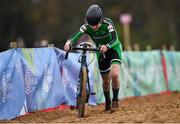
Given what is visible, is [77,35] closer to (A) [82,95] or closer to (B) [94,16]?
(B) [94,16]

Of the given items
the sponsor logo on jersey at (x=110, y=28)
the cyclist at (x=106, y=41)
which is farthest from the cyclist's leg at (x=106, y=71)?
the sponsor logo on jersey at (x=110, y=28)

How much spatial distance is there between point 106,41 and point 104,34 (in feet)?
0.58

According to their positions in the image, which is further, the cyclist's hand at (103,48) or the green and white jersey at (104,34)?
the green and white jersey at (104,34)

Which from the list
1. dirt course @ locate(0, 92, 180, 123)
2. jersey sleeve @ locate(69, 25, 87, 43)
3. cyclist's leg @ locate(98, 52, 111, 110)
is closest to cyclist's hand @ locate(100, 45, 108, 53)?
jersey sleeve @ locate(69, 25, 87, 43)

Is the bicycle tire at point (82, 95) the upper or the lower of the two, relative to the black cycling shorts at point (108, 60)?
lower

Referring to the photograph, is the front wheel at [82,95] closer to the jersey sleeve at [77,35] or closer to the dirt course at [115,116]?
the dirt course at [115,116]

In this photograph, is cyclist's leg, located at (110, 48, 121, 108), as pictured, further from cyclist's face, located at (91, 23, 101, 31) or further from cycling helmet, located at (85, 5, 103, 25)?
cycling helmet, located at (85, 5, 103, 25)

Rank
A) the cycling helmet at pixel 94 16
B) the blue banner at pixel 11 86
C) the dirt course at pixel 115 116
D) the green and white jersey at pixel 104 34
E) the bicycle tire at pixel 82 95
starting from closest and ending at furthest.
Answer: the dirt course at pixel 115 116, the bicycle tire at pixel 82 95, the cycling helmet at pixel 94 16, the green and white jersey at pixel 104 34, the blue banner at pixel 11 86

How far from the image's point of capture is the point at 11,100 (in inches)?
570

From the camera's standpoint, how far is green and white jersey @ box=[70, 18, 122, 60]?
14148mm

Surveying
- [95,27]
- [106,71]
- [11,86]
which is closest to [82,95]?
[106,71]

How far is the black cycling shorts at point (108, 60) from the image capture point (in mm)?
14383

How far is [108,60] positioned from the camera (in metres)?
14.7

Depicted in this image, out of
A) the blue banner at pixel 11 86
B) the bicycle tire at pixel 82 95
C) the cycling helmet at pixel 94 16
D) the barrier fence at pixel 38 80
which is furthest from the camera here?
the barrier fence at pixel 38 80
